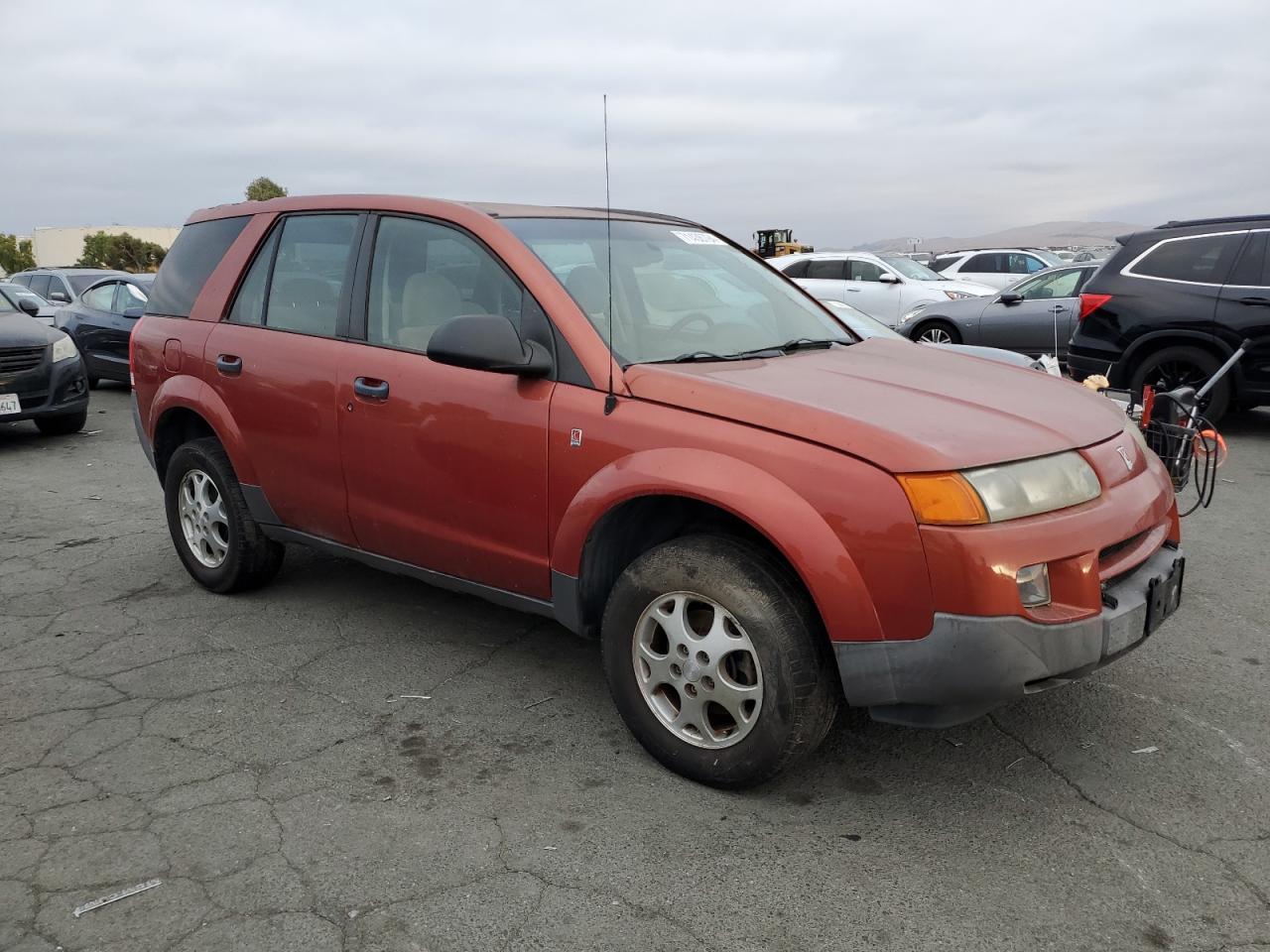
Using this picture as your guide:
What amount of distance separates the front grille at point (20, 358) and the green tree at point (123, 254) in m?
50.4

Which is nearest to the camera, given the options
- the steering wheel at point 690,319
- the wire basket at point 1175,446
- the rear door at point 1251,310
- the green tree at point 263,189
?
the steering wheel at point 690,319

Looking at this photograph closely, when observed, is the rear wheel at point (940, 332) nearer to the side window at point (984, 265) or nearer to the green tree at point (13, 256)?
the side window at point (984, 265)

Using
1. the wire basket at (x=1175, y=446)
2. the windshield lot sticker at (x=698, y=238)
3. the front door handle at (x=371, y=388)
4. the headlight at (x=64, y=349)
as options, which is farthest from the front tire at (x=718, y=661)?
the headlight at (x=64, y=349)

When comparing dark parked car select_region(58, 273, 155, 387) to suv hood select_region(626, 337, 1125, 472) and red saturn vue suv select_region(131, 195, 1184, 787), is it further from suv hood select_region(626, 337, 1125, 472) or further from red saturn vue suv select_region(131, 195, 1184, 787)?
suv hood select_region(626, 337, 1125, 472)

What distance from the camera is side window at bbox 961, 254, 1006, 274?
24066 mm

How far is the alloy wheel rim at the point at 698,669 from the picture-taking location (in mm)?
2957

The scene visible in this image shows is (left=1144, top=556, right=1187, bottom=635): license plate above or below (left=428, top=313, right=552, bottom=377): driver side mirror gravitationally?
below

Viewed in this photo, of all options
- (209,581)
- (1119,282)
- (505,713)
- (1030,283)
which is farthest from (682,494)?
(1030,283)

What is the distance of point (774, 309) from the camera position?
408cm

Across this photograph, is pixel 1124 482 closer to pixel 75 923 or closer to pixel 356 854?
pixel 356 854

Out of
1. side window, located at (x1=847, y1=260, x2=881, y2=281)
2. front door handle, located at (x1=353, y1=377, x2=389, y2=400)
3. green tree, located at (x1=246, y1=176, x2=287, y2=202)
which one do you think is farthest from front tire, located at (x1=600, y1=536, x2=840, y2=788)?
green tree, located at (x1=246, y1=176, x2=287, y2=202)

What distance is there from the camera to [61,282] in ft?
53.0

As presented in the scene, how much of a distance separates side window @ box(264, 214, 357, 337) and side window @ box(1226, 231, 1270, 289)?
7.28 m

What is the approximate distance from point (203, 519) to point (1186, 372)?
760 cm
